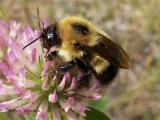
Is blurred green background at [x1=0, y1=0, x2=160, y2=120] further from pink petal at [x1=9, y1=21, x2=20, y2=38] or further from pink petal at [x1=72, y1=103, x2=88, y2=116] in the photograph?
pink petal at [x1=72, y1=103, x2=88, y2=116]

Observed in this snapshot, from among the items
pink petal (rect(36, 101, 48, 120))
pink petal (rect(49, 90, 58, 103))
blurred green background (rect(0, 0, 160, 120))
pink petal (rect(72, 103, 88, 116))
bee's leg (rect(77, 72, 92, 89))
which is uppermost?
bee's leg (rect(77, 72, 92, 89))

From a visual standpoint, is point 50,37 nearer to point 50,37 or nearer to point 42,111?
point 50,37

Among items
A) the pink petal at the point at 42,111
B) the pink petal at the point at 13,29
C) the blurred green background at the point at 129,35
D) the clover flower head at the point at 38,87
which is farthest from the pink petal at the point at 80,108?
the blurred green background at the point at 129,35

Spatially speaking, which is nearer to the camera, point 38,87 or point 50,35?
point 50,35

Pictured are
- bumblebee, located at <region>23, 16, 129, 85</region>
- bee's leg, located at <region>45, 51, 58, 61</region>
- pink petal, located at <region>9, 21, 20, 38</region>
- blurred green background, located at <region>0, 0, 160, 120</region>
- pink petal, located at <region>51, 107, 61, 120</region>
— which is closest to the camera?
bumblebee, located at <region>23, 16, 129, 85</region>

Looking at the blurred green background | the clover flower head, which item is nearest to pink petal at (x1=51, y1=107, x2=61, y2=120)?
the clover flower head

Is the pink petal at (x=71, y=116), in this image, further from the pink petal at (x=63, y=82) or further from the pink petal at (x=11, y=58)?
the pink petal at (x=11, y=58)

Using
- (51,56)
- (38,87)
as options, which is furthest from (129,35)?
(51,56)
